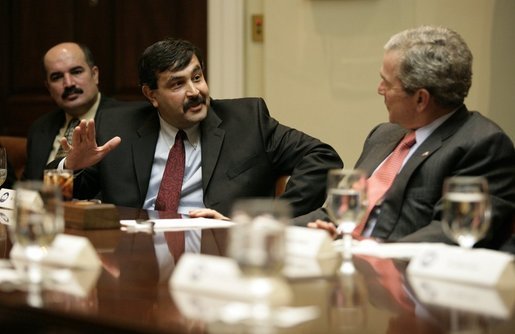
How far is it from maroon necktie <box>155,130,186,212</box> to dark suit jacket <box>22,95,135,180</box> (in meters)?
1.18

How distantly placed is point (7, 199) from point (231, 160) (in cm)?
93

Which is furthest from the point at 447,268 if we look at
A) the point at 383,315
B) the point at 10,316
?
the point at 10,316

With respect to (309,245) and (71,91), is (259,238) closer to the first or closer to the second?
(309,245)

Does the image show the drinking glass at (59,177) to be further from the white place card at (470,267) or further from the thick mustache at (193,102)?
the white place card at (470,267)

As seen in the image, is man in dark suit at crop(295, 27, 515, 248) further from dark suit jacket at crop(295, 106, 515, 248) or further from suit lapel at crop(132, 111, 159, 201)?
suit lapel at crop(132, 111, 159, 201)

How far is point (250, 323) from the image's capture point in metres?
1.38

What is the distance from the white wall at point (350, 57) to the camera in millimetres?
4668

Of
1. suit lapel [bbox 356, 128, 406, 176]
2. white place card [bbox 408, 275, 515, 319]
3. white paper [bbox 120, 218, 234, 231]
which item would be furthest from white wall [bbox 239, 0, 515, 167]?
white place card [bbox 408, 275, 515, 319]

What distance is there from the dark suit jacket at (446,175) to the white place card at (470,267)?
0.82m

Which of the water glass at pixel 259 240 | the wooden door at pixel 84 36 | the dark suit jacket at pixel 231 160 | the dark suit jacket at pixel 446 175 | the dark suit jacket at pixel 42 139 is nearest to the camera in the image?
the water glass at pixel 259 240

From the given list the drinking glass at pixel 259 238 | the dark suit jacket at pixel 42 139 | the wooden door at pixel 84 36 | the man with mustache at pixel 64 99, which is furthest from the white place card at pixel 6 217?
the wooden door at pixel 84 36

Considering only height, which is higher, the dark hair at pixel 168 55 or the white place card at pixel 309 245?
the dark hair at pixel 168 55

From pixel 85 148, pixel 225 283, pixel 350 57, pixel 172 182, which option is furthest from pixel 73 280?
pixel 350 57

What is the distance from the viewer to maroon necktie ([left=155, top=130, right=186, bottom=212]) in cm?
373
